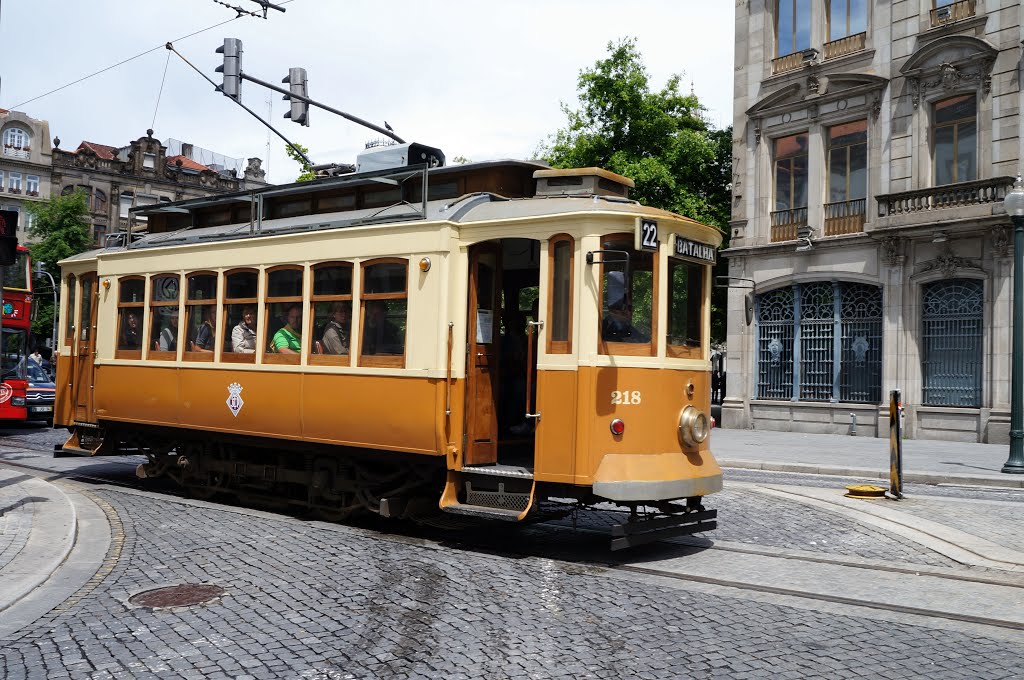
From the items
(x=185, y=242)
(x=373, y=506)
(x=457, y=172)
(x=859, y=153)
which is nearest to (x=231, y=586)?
(x=373, y=506)

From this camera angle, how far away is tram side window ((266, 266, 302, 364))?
10227mm

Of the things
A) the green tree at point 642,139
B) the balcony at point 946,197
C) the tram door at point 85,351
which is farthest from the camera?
the green tree at point 642,139

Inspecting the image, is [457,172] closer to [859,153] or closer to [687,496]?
[687,496]

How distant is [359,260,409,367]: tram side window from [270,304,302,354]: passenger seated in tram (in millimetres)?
973

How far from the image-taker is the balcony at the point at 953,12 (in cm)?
2309

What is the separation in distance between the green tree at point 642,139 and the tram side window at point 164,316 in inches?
834

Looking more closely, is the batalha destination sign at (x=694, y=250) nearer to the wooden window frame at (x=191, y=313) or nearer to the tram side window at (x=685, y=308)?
the tram side window at (x=685, y=308)

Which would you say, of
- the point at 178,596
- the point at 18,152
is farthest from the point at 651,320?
the point at 18,152

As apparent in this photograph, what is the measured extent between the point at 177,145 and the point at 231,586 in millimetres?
85672

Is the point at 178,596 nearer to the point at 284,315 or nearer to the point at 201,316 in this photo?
the point at 284,315

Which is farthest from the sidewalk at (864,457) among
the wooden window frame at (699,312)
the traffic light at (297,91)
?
the traffic light at (297,91)

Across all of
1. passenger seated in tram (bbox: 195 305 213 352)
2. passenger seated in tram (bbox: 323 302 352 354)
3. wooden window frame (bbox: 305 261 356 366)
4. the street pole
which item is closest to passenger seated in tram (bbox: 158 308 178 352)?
passenger seated in tram (bbox: 195 305 213 352)

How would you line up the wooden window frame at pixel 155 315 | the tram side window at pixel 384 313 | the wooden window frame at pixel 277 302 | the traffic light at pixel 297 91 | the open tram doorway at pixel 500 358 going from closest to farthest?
the open tram doorway at pixel 500 358 → the tram side window at pixel 384 313 → the wooden window frame at pixel 277 302 → the wooden window frame at pixel 155 315 → the traffic light at pixel 297 91

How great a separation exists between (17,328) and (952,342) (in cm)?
2261
